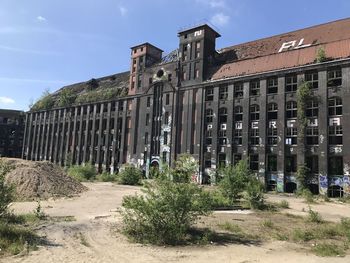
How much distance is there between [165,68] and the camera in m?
52.5

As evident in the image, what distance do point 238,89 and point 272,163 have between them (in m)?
9.81

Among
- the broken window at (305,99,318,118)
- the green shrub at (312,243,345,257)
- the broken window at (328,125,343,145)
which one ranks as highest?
the broken window at (305,99,318,118)

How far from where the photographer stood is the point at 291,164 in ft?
126

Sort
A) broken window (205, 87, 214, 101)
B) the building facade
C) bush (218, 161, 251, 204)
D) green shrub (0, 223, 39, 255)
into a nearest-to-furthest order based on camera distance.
Answer: green shrub (0, 223, 39, 255), bush (218, 161, 251, 204), broken window (205, 87, 214, 101), the building facade

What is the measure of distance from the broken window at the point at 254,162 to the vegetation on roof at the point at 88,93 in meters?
26.0

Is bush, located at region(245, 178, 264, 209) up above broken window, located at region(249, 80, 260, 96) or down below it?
below

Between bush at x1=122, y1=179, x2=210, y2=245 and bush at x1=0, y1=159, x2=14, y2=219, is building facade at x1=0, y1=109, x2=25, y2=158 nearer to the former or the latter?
bush at x1=0, y1=159, x2=14, y2=219

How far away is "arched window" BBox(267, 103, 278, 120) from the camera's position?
132 feet

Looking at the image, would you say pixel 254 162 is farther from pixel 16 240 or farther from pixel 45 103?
pixel 45 103

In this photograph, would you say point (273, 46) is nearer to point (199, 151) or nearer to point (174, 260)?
point (199, 151)

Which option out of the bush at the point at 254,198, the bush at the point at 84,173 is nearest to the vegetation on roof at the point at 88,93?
the bush at the point at 84,173

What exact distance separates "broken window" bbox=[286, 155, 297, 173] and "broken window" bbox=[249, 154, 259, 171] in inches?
134

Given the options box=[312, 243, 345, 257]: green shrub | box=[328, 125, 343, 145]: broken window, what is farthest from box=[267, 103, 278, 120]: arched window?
box=[312, 243, 345, 257]: green shrub

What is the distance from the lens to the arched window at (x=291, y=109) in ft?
127
